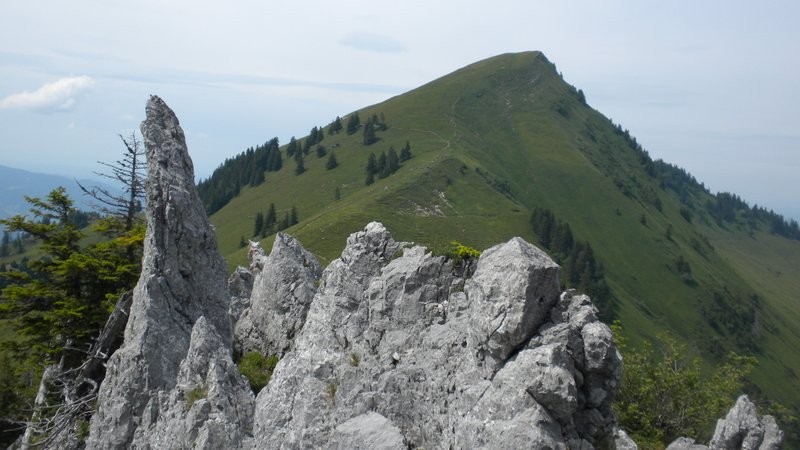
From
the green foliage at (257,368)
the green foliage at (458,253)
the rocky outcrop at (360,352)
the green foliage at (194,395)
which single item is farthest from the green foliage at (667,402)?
the green foliage at (194,395)

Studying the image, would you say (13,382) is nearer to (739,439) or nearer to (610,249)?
(739,439)

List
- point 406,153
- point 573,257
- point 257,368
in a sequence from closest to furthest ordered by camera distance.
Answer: point 257,368, point 573,257, point 406,153

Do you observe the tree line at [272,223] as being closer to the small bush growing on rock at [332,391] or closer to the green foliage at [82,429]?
the green foliage at [82,429]

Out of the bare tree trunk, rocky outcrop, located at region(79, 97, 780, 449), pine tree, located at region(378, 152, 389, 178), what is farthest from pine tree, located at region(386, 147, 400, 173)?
the bare tree trunk

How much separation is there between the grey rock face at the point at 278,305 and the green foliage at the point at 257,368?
56cm

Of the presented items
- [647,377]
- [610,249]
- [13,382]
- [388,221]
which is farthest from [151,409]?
[610,249]

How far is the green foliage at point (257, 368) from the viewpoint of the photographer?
84.3 ft

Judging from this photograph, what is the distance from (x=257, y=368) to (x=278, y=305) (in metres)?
3.49

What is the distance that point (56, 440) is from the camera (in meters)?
26.0

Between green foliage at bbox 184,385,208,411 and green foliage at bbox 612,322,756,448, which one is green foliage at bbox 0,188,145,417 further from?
green foliage at bbox 612,322,756,448

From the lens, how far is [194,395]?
73.4 feet

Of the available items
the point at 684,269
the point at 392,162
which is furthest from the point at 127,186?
the point at 684,269

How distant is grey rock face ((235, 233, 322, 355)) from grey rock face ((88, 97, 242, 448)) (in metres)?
1.70

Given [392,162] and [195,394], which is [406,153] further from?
[195,394]
